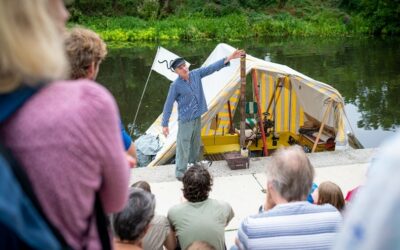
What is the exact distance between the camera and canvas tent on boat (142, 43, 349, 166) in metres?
6.50

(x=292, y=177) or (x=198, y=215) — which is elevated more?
→ (x=292, y=177)

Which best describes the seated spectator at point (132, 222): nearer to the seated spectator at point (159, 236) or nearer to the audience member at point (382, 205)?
the seated spectator at point (159, 236)

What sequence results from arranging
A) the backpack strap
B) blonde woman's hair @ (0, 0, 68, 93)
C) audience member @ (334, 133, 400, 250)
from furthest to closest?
the backpack strap → blonde woman's hair @ (0, 0, 68, 93) → audience member @ (334, 133, 400, 250)

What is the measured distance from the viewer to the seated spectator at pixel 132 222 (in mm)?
2145

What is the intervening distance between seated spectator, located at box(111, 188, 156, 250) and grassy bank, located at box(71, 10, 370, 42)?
85.2 feet

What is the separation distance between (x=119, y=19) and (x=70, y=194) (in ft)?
100

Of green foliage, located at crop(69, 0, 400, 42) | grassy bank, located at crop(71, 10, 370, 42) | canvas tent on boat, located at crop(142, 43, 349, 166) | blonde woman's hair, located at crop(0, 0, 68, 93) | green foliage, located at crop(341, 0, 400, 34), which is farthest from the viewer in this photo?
green foliage, located at crop(341, 0, 400, 34)

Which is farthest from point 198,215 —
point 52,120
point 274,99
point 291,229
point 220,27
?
point 220,27

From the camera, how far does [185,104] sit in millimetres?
5672

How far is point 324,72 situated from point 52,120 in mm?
17563

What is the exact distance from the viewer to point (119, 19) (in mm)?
30359

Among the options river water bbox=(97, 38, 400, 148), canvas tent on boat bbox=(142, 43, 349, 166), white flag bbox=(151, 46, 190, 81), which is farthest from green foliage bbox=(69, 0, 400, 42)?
white flag bbox=(151, 46, 190, 81)

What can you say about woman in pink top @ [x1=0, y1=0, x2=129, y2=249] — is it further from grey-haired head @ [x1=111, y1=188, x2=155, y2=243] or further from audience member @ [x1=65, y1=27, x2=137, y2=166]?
grey-haired head @ [x1=111, y1=188, x2=155, y2=243]

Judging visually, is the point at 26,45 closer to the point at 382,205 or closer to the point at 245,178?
the point at 382,205
